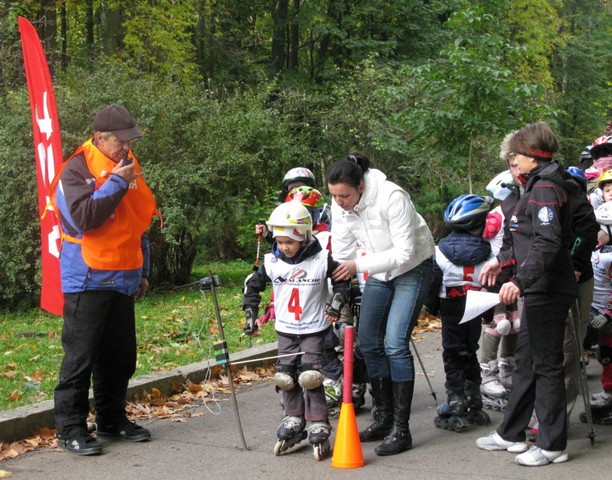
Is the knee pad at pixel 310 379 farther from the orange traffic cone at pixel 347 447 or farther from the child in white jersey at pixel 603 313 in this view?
the child in white jersey at pixel 603 313

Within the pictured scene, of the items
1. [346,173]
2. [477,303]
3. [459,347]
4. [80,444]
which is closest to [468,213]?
[477,303]

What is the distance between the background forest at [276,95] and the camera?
13.2 meters

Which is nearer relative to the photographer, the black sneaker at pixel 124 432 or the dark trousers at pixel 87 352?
the dark trousers at pixel 87 352

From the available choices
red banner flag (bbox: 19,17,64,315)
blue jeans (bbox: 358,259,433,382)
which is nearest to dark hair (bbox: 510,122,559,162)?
blue jeans (bbox: 358,259,433,382)

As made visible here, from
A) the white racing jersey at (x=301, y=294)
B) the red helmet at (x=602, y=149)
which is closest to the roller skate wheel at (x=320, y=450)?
the white racing jersey at (x=301, y=294)

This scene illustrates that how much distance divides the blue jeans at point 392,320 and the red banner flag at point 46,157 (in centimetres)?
278

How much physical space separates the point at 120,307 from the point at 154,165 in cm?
690

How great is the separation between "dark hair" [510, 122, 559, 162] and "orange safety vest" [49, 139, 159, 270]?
2624mm

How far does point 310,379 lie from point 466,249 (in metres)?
1.66

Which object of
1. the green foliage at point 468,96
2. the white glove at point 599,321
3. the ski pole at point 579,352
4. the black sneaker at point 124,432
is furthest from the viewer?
the green foliage at point 468,96

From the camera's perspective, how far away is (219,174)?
47.5 feet

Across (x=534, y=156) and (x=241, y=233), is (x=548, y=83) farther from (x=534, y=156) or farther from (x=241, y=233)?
(x=534, y=156)

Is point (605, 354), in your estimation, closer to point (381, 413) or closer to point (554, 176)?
point (381, 413)

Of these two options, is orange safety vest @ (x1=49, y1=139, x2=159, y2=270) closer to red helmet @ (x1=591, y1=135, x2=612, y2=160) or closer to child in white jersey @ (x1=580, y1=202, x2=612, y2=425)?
child in white jersey @ (x1=580, y1=202, x2=612, y2=425)
